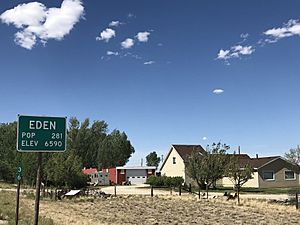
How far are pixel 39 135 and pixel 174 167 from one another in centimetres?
5146

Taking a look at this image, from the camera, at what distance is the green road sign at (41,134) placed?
8539 mm

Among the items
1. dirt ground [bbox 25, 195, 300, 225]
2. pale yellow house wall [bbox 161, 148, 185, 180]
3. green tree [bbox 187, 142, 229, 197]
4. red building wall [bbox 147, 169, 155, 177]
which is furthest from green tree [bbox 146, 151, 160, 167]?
dirt ground [bbox 25, 195, 300, 225]

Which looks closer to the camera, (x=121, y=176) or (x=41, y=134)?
(x=41, y=134)

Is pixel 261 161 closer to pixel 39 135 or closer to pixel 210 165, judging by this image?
pixel 210 165

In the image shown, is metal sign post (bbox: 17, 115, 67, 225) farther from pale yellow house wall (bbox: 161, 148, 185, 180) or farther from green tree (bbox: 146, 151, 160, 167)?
green tree (bbox: 146, 151, 160, 167)

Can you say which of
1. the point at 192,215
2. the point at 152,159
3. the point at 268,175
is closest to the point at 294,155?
the point at 268,175

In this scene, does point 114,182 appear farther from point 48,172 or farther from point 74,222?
point 74,222

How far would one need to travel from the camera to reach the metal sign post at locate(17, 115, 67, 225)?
28.0ft

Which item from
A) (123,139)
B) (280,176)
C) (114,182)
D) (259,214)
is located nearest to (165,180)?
(280,176)

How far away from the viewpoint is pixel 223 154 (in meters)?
44.1

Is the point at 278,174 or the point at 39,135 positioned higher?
the point at 39,135

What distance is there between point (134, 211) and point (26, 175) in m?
29.6

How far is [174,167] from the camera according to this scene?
59312 mm

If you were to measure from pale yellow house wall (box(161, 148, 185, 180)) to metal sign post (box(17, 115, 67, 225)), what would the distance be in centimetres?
4833
